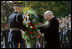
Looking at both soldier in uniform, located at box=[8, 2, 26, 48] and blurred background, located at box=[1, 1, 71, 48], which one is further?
blurred background, located at box=[1, 1, 71, 48]

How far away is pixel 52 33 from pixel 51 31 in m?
0.05

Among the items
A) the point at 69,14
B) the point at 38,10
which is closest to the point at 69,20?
the point at 69,14

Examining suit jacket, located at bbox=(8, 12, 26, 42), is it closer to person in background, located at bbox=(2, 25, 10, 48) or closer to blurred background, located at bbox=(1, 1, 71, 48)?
person in background, located at bbox=(2, 25, 10, 48)

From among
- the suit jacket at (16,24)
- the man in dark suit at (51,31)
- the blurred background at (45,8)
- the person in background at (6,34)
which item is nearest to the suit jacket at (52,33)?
the man in dark suit at (51,31)

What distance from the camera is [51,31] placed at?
5.31 metres

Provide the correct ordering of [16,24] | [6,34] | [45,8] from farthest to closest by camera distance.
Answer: [45,8]
[6,34]
[16,24]

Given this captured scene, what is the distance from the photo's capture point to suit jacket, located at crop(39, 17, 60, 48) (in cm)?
527

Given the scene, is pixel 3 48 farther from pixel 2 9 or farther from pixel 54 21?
pixel 54 21

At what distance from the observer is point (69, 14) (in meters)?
7.45

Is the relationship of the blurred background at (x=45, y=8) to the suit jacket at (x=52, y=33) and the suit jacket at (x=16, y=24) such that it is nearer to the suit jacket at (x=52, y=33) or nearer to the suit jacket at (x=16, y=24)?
the suit jacket at (x=16, y=24)

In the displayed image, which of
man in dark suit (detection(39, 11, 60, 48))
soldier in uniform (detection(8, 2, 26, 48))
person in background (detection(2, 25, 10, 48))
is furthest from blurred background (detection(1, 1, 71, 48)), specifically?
man in dark suit (detection(39, 11, 60, 48))

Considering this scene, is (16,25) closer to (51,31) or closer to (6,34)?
(51,31)

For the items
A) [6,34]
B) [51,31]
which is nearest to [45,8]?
[6,34]

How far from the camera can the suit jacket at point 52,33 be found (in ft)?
17.3
